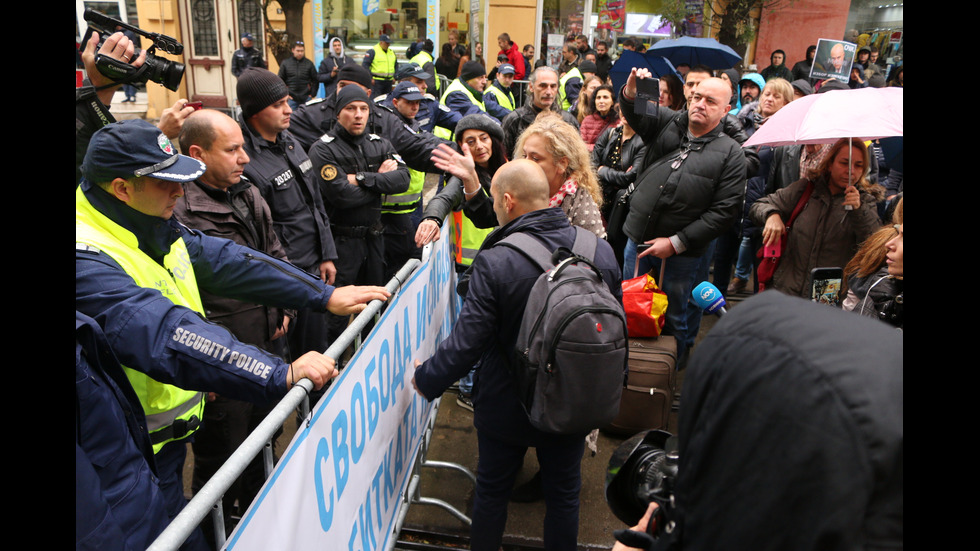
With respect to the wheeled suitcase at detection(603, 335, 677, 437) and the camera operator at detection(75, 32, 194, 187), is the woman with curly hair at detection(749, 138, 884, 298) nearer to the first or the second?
the wheeled suitcase at detection(603, 335, 677, 437)

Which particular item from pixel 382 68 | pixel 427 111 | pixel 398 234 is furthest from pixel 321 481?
pixel 382 68

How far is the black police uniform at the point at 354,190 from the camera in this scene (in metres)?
4.21

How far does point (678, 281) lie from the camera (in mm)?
4301

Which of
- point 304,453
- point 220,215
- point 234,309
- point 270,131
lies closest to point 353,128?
point 270,131

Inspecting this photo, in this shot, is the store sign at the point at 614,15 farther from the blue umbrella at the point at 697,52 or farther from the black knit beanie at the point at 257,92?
the black knit beanie at the point at 257,92

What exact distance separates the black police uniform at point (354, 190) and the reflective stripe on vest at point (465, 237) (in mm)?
730

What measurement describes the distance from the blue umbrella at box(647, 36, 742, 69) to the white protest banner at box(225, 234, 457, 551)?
4.34 m

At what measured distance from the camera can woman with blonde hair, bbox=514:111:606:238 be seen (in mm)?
3293

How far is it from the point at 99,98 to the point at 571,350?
8.52 feet

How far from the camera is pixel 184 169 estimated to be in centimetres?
207

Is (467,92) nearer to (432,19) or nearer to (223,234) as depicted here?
(223,234)

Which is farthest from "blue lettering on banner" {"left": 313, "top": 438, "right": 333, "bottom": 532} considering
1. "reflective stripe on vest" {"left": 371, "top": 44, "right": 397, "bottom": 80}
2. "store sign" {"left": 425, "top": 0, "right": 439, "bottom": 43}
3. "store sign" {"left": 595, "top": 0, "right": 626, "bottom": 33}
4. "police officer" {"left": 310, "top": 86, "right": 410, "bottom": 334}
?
"store sign" {"left": 595, "top": 0, "right": 626, "bottom": 33}

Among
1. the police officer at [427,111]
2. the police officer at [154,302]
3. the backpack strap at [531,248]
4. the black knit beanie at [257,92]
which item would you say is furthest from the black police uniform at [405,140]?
the police officer at [154,302]
